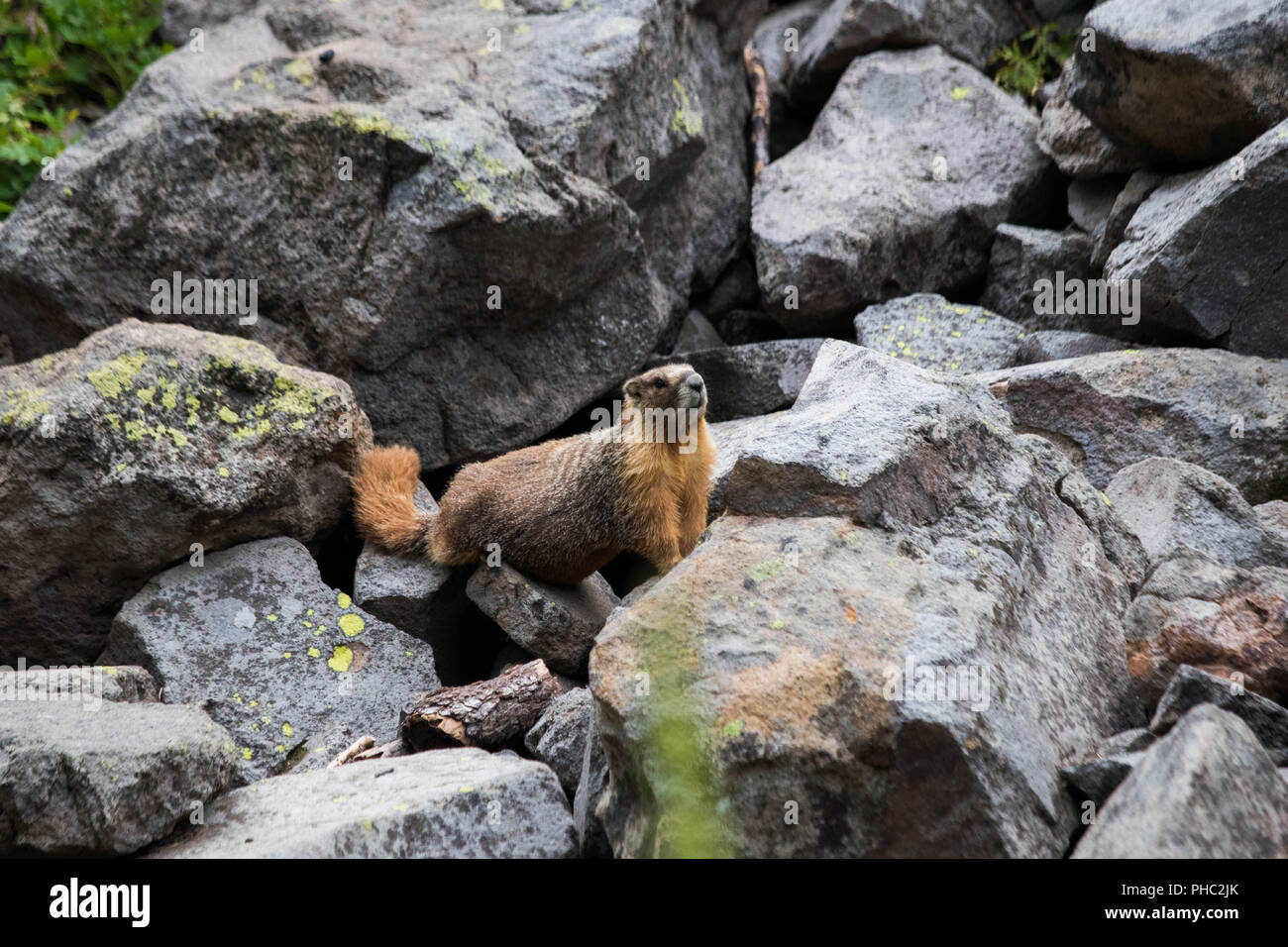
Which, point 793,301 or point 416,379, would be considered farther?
point 793,301

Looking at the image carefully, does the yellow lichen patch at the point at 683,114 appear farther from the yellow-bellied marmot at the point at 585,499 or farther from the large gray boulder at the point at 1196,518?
the large gray boulder at the point at 1196,518

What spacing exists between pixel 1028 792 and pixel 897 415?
2.02 m

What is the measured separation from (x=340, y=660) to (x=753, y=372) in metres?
3.99

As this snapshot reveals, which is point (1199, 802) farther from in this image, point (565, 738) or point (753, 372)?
point (753, 372)

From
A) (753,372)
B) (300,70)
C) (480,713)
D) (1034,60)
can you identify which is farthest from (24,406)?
(1034,60)

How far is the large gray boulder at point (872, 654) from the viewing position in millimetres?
3883

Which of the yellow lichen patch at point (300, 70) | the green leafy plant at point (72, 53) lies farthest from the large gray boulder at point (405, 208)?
the green leafy plant at point (72, 53)

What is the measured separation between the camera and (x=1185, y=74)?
7.65 m

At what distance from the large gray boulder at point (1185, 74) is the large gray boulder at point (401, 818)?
20.9ft

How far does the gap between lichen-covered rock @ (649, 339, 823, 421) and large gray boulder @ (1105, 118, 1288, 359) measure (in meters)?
2.34

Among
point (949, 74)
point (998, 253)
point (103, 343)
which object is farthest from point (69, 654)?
point (949, 74)

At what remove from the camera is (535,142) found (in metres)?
8.59

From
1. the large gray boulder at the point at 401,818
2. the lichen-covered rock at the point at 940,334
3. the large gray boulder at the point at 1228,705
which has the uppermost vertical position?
the lichen-covered rock at the point at 940,334
